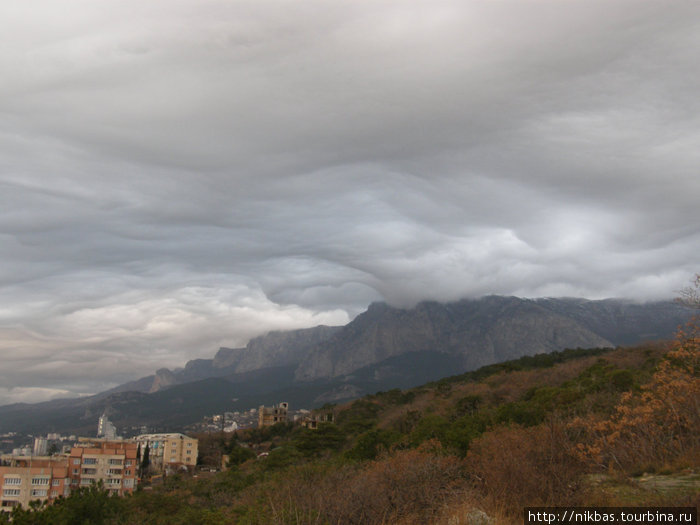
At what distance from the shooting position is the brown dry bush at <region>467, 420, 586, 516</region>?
35.8ft

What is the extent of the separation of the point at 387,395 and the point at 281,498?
3180 inches

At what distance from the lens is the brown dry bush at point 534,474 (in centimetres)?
1091

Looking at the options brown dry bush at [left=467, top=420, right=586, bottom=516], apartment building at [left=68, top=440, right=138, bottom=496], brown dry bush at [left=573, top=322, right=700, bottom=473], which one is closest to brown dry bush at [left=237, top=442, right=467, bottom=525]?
brown dry bush at [left=467, top=420, right=586, bottom=516]

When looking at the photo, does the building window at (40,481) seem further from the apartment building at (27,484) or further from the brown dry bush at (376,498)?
the brown dry bush at (376,498)

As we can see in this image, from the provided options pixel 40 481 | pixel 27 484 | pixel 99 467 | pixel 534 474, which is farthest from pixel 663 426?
pixel 99 467

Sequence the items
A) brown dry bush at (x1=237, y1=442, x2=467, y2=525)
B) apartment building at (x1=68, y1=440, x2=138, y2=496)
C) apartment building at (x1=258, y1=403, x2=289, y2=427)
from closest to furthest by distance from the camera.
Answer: brown dry bush at (x1=237, y1=442, x2=467, y2=525) < apartment building at (x1=68, y1=440, x2=138, y2=496) < apartment building at (x1=258, y1=403, x2=289, y2=427)

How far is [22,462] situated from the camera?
62.7m

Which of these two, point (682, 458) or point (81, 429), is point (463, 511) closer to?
point (682, 458)

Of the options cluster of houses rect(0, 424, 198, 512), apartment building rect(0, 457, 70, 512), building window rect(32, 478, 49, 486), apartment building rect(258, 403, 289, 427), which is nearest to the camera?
apartment building rect(0, 457, 70, 512)

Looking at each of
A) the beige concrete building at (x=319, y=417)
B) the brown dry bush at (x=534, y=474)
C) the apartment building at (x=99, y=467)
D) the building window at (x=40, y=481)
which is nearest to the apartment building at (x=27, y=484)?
the building window at (x=40, y=481)

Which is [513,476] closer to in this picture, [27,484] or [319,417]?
[27,484]

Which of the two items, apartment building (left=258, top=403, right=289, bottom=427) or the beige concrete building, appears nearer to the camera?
the beige concrete building

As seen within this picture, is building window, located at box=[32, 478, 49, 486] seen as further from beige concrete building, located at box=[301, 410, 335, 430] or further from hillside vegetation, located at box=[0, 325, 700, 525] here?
hillside vegetation, located at box=[0, 325, 700, 525]

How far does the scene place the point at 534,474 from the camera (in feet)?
36.9
